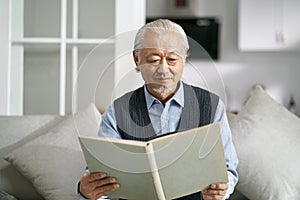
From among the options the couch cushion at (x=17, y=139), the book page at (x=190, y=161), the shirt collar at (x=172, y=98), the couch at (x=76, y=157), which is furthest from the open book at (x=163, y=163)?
the couch cushion at (x=17, y=139)

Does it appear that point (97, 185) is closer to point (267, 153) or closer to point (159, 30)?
point (159, 30)

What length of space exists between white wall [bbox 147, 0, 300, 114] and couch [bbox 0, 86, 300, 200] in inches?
116

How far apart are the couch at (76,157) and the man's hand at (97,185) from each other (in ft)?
1.78

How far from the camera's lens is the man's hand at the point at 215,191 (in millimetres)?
1478

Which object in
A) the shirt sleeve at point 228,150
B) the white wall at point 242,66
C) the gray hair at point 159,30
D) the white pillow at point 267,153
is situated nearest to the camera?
the gray hair at point 159,30

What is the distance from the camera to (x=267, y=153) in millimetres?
2164

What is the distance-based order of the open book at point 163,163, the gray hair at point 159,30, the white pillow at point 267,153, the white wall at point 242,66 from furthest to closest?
the white wall at point 242,66 < the white pillow at point 267,153 < the gray hair at point 159,30 < the open book at point 163,163

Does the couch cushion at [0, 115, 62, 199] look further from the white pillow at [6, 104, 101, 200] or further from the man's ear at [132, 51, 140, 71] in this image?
the man's ear at [132, 51, 140, 71]

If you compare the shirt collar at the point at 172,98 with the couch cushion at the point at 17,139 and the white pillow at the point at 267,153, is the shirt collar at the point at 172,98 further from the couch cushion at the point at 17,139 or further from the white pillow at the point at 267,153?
the couch cushion at the point at 17,139

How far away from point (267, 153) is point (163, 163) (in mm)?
903

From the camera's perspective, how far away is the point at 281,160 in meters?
2.15

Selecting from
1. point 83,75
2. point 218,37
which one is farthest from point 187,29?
point 83,75

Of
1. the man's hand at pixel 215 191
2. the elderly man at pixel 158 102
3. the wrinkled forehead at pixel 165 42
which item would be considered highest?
the wrinkled forehead at pixel 165 42

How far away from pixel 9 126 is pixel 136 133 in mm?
989
